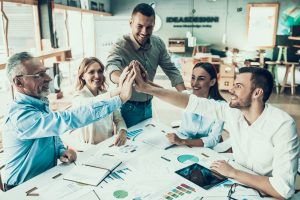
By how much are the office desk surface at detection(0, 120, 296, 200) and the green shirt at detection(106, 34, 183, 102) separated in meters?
0.75

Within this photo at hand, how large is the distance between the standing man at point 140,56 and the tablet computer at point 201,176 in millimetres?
909

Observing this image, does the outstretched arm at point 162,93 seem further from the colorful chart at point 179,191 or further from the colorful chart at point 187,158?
the colorful chart at point 179,191

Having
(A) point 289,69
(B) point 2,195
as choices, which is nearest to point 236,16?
(A) point 289,69

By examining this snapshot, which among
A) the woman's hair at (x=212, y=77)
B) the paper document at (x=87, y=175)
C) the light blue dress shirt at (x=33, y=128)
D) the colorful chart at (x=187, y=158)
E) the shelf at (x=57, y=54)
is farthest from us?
the shelf at (x=57, y=54)

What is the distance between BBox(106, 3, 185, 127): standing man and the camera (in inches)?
85.2

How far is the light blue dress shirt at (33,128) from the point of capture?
1.50 meters


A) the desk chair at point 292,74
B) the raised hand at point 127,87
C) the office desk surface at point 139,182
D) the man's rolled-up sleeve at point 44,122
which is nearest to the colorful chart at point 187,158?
the office desk surface at point 139,182

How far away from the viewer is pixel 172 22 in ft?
29.0

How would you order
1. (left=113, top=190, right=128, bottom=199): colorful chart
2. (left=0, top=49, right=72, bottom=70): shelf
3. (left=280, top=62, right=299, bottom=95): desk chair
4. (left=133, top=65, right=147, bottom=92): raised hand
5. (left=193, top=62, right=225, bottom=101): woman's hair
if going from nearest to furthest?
1. (left=113, top=190, right=128, bottom=199): colorful chart
2. (left=133, top=65, right=147, bottom=92): raised hand
3. (left=193, top=62, right=225, bottom=101): woman's hair
4. (left=0, top=49, right=72, bottom=70): shelf
5. (left=280, top=62, right=299, bottom=95): desk chair

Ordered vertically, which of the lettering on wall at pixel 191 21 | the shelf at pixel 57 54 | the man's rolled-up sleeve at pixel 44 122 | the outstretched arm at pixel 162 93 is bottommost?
the man's rolled-up sleeve at pixel 44 122

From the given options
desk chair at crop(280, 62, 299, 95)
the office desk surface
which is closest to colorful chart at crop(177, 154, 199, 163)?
the office desk surface

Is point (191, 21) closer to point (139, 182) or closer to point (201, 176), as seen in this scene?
point (201, 176)

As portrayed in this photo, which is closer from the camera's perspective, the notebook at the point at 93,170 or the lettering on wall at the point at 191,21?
the notebook at the point at 93,170

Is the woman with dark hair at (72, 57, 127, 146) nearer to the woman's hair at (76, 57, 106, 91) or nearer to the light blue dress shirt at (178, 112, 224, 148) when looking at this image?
the woman's hair at (76, 57, 106, 91)
